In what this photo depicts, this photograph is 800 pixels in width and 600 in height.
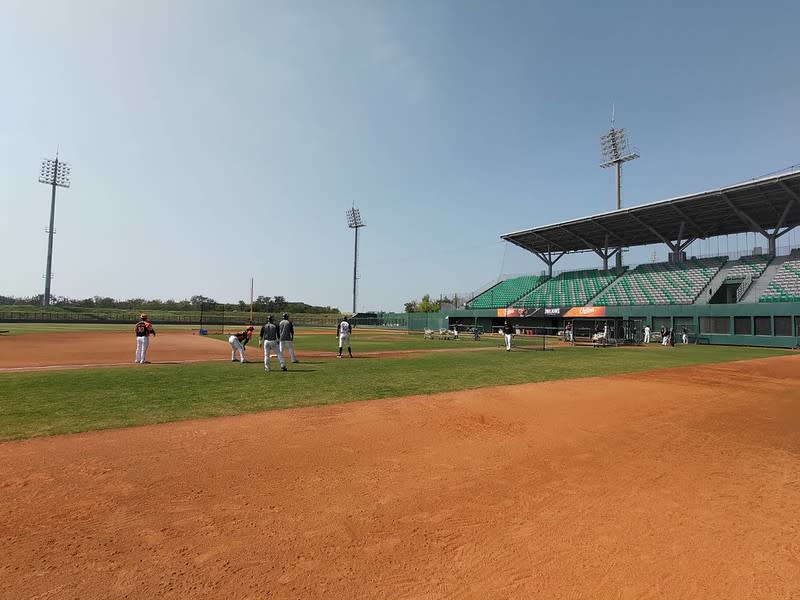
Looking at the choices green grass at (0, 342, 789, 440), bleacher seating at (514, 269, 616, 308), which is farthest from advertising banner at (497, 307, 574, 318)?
green grass at (0, 342, 789, 440)

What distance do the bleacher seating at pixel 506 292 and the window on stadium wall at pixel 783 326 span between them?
2587 cm

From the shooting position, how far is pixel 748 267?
36.4 meters

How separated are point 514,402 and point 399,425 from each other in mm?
3280

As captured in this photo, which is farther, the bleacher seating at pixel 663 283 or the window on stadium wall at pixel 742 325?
the bleacher seating at pixel 663 283

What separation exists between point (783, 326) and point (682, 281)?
9.84 metres

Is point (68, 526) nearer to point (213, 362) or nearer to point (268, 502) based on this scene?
point (268, 502)

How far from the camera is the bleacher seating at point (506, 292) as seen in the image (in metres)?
54.5

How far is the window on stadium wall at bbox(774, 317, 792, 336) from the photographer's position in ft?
98.3

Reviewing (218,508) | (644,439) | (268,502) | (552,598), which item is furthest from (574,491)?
(218,508)

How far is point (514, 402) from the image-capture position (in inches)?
362

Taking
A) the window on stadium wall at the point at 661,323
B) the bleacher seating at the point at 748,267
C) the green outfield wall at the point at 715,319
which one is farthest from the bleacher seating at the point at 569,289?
the bleacher seating at the point at 748,267

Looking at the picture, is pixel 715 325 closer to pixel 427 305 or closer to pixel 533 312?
pixel 533 312

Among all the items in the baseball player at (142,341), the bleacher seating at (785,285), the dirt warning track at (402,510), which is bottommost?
the dirt warning track at (402,510)

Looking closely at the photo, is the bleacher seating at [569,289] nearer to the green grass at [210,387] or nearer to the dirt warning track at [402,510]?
the green grass at [210,387]
